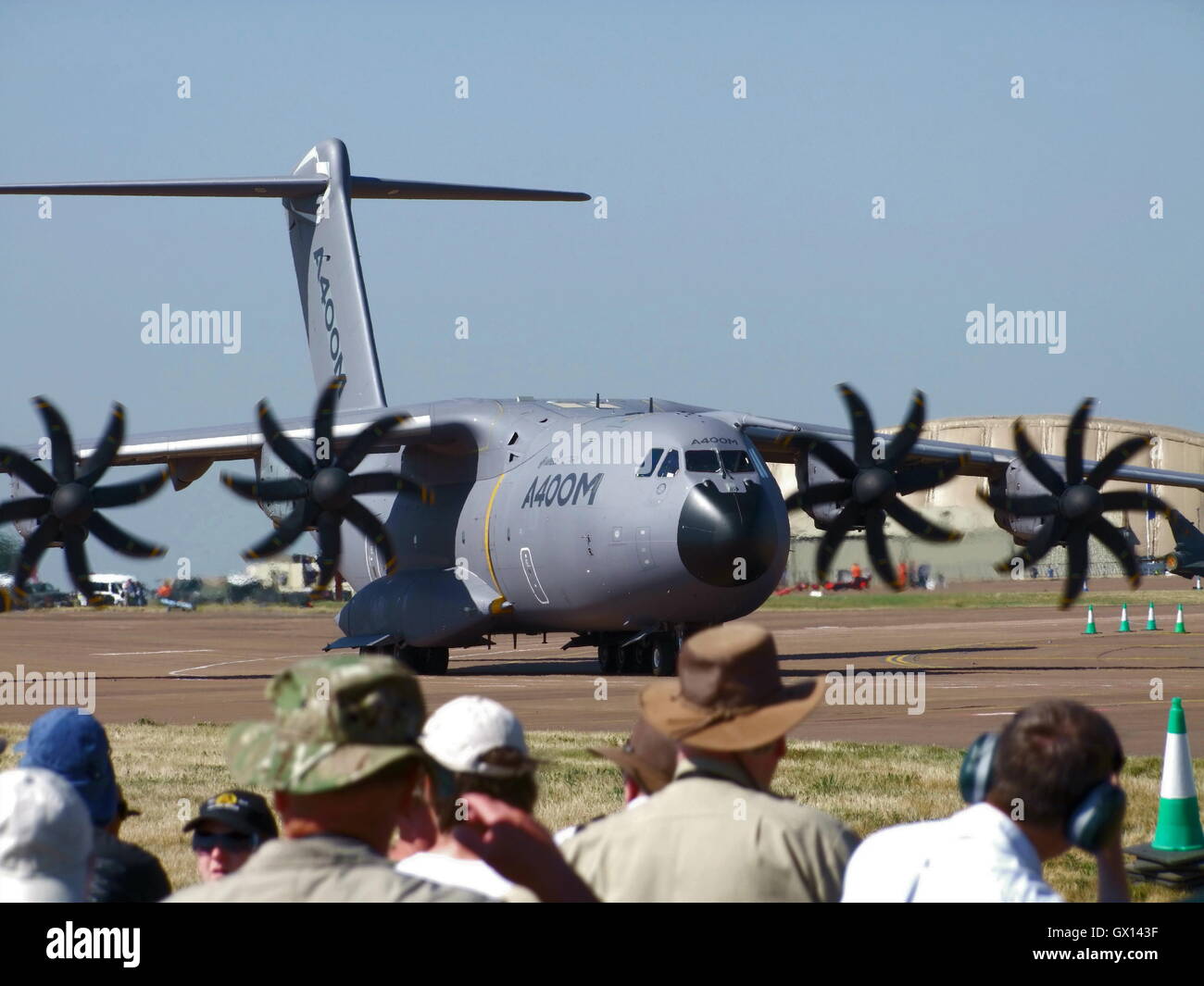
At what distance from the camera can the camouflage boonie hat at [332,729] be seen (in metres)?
3.45

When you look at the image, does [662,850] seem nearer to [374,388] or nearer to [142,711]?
[142,711]

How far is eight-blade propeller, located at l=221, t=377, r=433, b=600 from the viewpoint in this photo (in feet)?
73.3

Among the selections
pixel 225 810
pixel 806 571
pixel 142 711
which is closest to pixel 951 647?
pixel 142 711

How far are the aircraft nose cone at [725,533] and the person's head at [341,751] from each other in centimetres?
1783

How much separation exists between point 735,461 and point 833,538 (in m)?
1.99

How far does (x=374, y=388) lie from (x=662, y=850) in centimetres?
2553

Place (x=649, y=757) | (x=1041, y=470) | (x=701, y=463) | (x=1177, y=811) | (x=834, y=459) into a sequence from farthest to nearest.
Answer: (x=1041, y=470), (x=834, y=459), (x=701, y=463), (x=1177, y=811), (x=649, y=757)

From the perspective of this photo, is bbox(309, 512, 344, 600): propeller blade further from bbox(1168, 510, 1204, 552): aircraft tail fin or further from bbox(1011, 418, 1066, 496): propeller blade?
bbox(1168, 510, 1204, 552): aircraft tail fin

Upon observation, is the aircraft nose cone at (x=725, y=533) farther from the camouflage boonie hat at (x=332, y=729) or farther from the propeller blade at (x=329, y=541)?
the camouflage boonie hat at (x=332, y=729)

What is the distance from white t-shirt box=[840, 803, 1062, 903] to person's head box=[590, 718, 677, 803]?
0.70m

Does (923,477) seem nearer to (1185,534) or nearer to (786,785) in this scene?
(1185,534)

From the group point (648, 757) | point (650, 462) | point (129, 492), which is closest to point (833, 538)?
point (650, 462)

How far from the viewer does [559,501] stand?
23344 millimetres

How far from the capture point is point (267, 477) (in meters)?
24.0
